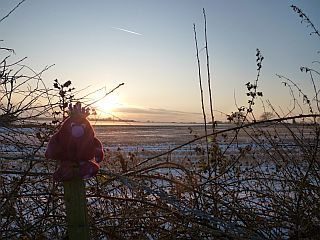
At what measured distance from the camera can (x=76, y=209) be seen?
1.29 metres

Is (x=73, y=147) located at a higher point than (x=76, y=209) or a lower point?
higher

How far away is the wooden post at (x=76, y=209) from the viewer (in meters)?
1.29

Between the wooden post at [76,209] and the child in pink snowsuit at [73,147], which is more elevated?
the child in pink snowsuit at [73,147]

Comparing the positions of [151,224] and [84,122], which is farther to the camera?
[151,224]

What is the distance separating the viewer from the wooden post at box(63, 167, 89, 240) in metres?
1.29

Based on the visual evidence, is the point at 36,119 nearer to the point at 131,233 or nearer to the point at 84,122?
the point at 131,233

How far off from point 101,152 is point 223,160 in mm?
2464

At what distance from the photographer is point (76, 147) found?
51.7 inches

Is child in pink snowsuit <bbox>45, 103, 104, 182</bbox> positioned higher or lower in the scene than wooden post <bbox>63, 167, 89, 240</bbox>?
higher

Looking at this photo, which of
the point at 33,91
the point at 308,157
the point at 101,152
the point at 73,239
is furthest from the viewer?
the point at 33,91

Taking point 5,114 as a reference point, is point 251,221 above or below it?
below

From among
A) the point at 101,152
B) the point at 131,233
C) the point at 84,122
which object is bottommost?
Result: the point at 131,233

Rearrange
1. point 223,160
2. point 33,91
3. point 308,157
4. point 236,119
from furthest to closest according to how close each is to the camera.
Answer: point 236,119
point 223,160
point 33,91
point 308,157

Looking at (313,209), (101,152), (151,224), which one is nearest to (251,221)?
(313,209)
